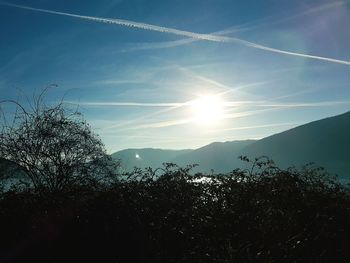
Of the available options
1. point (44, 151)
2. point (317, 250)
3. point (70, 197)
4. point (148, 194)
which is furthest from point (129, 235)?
point (44, 151)

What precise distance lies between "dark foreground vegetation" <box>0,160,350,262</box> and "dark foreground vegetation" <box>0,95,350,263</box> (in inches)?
0.9

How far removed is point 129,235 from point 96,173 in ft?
17.2

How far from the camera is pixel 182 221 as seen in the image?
7617 millimetres

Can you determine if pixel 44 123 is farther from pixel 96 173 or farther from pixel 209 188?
pixel 209 188

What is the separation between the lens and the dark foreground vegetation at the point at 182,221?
682cm

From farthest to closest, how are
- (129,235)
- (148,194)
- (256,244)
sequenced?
1. (148,194)
2. (129,235)
3. (256,244)

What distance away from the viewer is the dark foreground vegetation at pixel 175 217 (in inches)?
270

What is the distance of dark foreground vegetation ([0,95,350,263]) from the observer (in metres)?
6.85

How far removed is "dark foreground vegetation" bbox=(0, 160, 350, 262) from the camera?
22.4ft

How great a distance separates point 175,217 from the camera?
7660 mm

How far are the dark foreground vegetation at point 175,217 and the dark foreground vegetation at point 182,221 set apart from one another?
0.07 feet

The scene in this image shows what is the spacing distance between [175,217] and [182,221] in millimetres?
161

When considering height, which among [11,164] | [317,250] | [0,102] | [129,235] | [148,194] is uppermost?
[0,102]

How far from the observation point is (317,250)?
688 cm
